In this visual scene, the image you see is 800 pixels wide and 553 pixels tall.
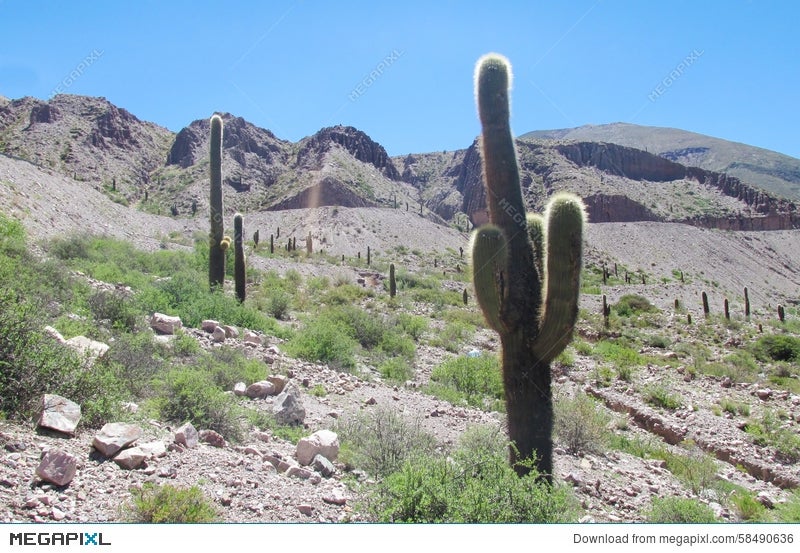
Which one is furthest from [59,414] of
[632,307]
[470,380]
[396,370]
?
[632,307]

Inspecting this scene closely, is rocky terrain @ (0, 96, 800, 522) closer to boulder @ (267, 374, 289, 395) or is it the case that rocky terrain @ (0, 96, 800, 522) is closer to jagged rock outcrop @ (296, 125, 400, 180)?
boulder @ (267, 374, 289, 395)

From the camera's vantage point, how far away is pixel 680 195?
98.4m

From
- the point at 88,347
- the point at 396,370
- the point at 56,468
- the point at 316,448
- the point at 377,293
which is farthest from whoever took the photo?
the point at 377,293

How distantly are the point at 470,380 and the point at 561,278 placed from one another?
6504mm

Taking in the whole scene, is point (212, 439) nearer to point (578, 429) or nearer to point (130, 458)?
point (130, 458)

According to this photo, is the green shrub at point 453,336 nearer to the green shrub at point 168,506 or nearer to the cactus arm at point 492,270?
the cactus arm at point 492,270

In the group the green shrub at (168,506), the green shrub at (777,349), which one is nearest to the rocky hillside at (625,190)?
the green shrub at (777,349)

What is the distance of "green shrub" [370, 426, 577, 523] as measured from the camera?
14.4 feet

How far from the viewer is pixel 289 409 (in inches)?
304

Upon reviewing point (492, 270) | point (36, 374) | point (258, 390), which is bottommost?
point (258, 390)

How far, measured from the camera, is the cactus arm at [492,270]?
6.27m

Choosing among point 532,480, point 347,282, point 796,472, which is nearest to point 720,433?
point 796,472

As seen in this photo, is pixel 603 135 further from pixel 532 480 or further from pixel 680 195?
pixel 532 480

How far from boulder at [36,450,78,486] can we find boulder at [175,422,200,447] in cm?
129
